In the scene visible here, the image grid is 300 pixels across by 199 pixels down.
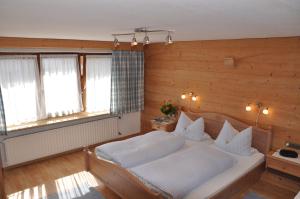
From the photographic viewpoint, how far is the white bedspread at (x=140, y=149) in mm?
3463

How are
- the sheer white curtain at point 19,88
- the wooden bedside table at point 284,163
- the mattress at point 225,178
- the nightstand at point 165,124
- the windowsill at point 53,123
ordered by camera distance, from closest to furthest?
the mattress at point 225,178
the wooden bedside table at point 284,163
the sheer white curtain at point 19,88
the windowsill at point 53,123
the nightstand at point 165,124

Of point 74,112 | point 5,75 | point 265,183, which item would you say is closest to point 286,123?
point 265,183

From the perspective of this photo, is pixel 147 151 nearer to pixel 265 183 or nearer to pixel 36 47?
pixel 265 183

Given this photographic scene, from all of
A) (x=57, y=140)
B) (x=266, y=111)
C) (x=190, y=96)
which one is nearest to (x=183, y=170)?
(x=266, y=111)

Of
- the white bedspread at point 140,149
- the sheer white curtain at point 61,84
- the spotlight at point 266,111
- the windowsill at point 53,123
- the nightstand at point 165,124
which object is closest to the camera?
the white bedspread at point 140,149

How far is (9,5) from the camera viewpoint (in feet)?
4.85

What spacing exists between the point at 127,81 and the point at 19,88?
2.28 meters

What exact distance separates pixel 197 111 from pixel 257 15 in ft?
10.8

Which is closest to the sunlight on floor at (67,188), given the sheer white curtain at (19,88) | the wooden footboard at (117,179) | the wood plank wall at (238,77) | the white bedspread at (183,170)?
the wooden footboard at (117,179)

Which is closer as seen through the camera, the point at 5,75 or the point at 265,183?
the point at 265,183

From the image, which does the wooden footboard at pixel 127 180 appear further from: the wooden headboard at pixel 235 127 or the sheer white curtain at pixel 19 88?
the sheer white curtain at pixel 19 88

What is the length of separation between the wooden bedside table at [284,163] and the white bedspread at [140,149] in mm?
1409

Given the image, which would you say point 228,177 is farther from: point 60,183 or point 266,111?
point 60,183

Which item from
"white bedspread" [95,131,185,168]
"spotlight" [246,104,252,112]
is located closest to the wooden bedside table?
"spotlight" [246,104,252,112]
